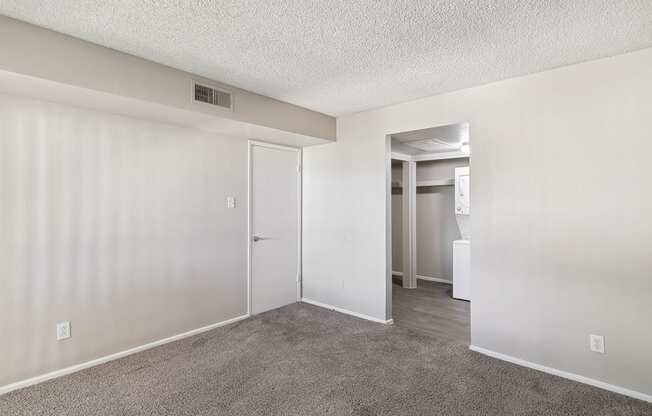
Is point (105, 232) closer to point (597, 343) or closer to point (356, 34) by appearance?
point (356, 34)

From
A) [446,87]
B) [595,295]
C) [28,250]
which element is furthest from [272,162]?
[595,295]

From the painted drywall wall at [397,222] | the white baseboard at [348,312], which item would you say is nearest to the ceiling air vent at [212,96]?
the white baseboard at [348,312]

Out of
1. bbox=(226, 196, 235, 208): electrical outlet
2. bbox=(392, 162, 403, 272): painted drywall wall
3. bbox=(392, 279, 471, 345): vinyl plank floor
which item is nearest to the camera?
bbox=(392, 279, 471, 345): vinyl plank floor

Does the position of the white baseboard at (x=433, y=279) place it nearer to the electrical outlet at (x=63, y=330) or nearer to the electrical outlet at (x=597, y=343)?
the electrical outlet at (x=597, y=343)

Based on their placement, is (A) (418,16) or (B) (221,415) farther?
(B) (221,415)

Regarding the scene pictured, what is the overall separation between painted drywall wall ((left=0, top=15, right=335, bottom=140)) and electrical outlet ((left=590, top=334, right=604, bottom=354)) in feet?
10.5

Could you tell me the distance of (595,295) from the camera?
247cm

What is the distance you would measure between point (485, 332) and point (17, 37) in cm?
391

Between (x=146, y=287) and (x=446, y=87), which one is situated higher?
(x=446, y=87)

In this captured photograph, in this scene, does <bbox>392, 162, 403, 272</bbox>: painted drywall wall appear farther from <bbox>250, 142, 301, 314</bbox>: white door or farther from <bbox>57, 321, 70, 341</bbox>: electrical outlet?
<bbox>57, 321, 70, 341</bbox>: electrical outlet

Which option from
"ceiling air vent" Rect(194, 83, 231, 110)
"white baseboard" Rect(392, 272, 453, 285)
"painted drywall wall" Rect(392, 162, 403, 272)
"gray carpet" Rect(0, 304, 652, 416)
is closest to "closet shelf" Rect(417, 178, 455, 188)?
"painted drywall wall" Rect(392, 162, 403, 272)

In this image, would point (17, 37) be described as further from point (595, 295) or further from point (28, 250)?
point (595, 295)

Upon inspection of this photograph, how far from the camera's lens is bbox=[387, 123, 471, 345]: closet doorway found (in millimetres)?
3793

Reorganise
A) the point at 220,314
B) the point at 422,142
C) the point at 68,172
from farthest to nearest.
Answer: the point at 422,142
the point at 220,314
the point at 68,172
